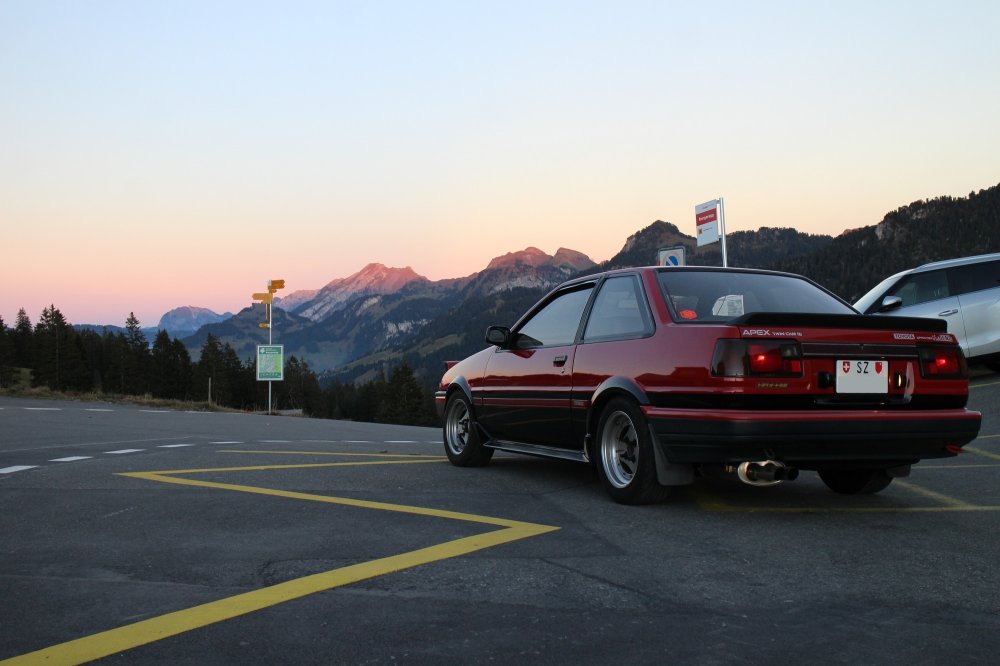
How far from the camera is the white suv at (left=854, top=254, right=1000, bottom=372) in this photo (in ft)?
44.9

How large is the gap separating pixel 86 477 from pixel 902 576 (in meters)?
6.15

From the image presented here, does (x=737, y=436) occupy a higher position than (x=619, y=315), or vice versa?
(x=619, y=315)

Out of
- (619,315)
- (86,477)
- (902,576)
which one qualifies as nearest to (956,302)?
(619,315)

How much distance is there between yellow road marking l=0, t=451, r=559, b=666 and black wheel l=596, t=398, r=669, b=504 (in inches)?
31.4

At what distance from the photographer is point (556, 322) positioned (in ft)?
22.9

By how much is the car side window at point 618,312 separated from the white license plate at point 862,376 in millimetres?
1172

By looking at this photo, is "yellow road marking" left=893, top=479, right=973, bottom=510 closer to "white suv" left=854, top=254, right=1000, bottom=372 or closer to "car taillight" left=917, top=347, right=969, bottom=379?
"car taillight" left=917, top=347, right=969, bottom=379

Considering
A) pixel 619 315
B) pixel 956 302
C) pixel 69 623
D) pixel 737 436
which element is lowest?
pixel 69 623

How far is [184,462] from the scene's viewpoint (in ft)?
27.9

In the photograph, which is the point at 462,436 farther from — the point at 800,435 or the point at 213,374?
the point at 213,374

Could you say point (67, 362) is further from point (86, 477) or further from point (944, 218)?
point (944, 218)

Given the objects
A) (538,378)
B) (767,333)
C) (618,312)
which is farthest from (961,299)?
(767,333)

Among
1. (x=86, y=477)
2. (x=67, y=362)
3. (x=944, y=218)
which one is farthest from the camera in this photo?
(x=944, y=218)

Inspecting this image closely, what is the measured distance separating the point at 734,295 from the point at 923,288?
9924 mm
